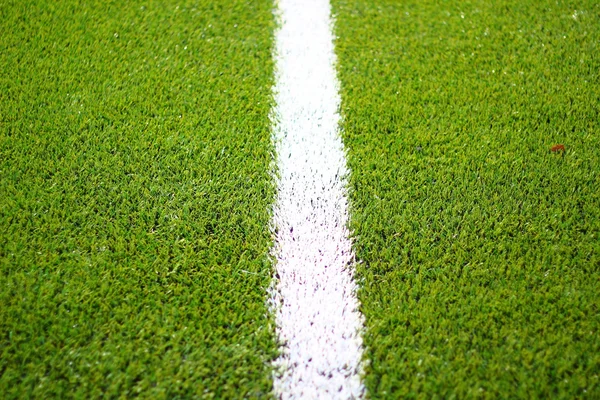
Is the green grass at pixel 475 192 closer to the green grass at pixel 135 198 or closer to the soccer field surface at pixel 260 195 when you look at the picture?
the soccer field surface at pixel 260 195

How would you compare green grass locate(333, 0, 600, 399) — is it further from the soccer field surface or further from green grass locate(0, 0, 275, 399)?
green grass locate(0, 0, 275, 399)

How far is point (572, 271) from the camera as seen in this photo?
175 cm

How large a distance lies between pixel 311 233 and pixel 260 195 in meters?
0.25

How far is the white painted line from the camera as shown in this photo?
5.08 ft

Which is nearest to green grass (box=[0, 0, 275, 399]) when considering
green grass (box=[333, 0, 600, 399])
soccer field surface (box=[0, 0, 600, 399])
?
soccer field surface (box=[0, 0, 600, 399])

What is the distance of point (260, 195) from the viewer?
197cm

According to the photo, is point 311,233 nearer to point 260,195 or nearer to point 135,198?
point 260,195

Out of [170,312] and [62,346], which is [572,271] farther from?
[62,346]

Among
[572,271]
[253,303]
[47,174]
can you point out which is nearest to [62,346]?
[253,303]

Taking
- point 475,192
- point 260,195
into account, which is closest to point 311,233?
point 260,195

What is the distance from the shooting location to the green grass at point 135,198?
1525mm

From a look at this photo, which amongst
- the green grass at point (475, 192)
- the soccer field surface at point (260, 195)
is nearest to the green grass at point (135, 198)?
the soccer field surface at point (260, 195)

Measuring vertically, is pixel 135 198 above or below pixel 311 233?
above

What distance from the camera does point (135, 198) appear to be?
1.93m
